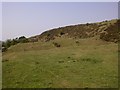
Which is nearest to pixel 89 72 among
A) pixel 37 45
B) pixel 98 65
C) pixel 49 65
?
pixel 98 65

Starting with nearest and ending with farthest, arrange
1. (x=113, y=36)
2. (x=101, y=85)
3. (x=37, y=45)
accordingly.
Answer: (x=101, y=85)
(x=37, y=45)
(x=113, y=36)

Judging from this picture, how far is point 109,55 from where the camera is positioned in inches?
972

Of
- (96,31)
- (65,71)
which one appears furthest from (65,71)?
(96,31)

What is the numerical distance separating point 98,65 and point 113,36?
62.4 ft

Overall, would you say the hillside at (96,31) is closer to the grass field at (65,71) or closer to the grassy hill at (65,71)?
the grassy hill at (65,71)

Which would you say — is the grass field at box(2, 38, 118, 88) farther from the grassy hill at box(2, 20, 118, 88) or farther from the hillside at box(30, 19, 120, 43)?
the hillside at box(30, 19, 120, 43)

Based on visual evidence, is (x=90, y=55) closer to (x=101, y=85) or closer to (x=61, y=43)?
(x=101, y=85)

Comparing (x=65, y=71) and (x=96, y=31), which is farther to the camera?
(x=96, y=31)

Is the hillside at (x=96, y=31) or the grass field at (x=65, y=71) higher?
the hillside at (x=96, y=31)

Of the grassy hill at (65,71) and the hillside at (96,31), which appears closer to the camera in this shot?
the grassy hill at (65,71)

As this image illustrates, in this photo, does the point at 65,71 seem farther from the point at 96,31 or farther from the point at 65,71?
the point at 96,31

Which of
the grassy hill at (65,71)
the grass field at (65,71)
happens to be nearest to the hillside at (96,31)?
the grassy hill at (65,71)

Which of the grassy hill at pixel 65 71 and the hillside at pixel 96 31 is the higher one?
the hillside at pixel 96 31

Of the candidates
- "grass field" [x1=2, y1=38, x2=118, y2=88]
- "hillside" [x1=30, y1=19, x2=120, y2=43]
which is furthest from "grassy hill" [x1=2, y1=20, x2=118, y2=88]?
"hillside" [x1=30, y1=19, x2=120, y2=43]
